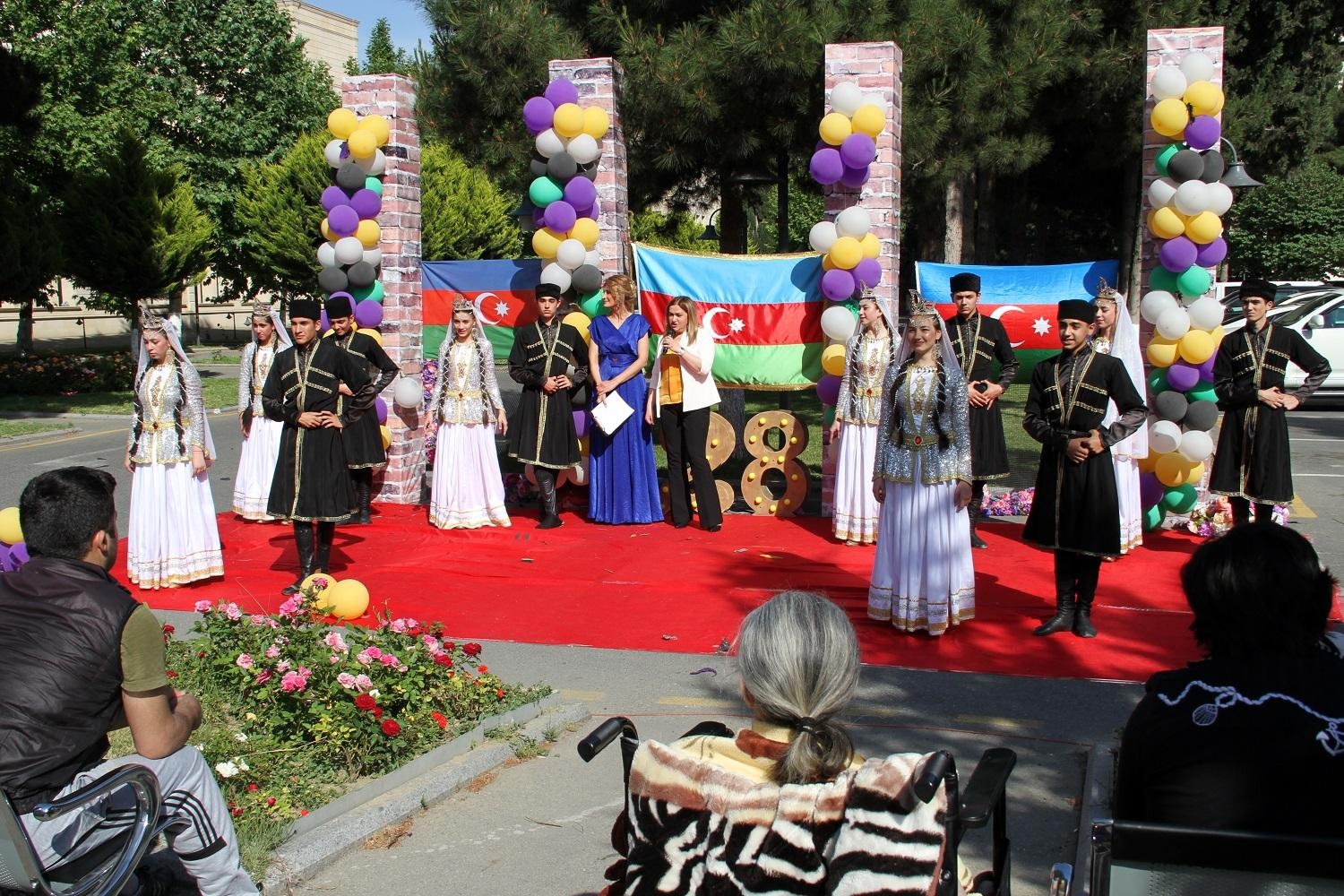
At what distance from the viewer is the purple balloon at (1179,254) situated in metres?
9.04

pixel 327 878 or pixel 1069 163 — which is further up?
pixel 1069 163

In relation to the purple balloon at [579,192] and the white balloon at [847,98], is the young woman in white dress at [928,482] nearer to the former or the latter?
the white balloon at [847,98]

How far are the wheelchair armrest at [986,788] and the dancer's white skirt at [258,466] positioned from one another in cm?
848

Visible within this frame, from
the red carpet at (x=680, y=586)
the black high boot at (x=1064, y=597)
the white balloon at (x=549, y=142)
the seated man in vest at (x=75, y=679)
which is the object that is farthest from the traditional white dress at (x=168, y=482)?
the black high boot at (x=1064, y=597)

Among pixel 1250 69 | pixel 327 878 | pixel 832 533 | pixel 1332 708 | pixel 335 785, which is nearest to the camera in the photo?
pixel 1332 708

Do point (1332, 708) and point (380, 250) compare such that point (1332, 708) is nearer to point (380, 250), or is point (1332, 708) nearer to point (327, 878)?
point (327, 878)

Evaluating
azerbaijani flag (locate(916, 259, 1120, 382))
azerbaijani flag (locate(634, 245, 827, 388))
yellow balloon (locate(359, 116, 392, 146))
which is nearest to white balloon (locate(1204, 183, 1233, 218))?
azerbaijani flag (locate(916, 259, 1120, 382))

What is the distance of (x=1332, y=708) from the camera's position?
8.61 ft

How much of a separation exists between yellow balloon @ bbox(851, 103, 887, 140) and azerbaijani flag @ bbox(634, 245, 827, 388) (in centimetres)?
115

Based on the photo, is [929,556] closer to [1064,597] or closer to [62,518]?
[1064,597]

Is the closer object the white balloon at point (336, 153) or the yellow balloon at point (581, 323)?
the yellow balloon at point (581, 323)

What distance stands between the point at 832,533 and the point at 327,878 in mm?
6054

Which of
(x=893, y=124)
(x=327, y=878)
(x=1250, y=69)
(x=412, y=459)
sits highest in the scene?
(x=1250, y=69)

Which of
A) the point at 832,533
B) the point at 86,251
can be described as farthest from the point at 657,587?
the point at 86,251
